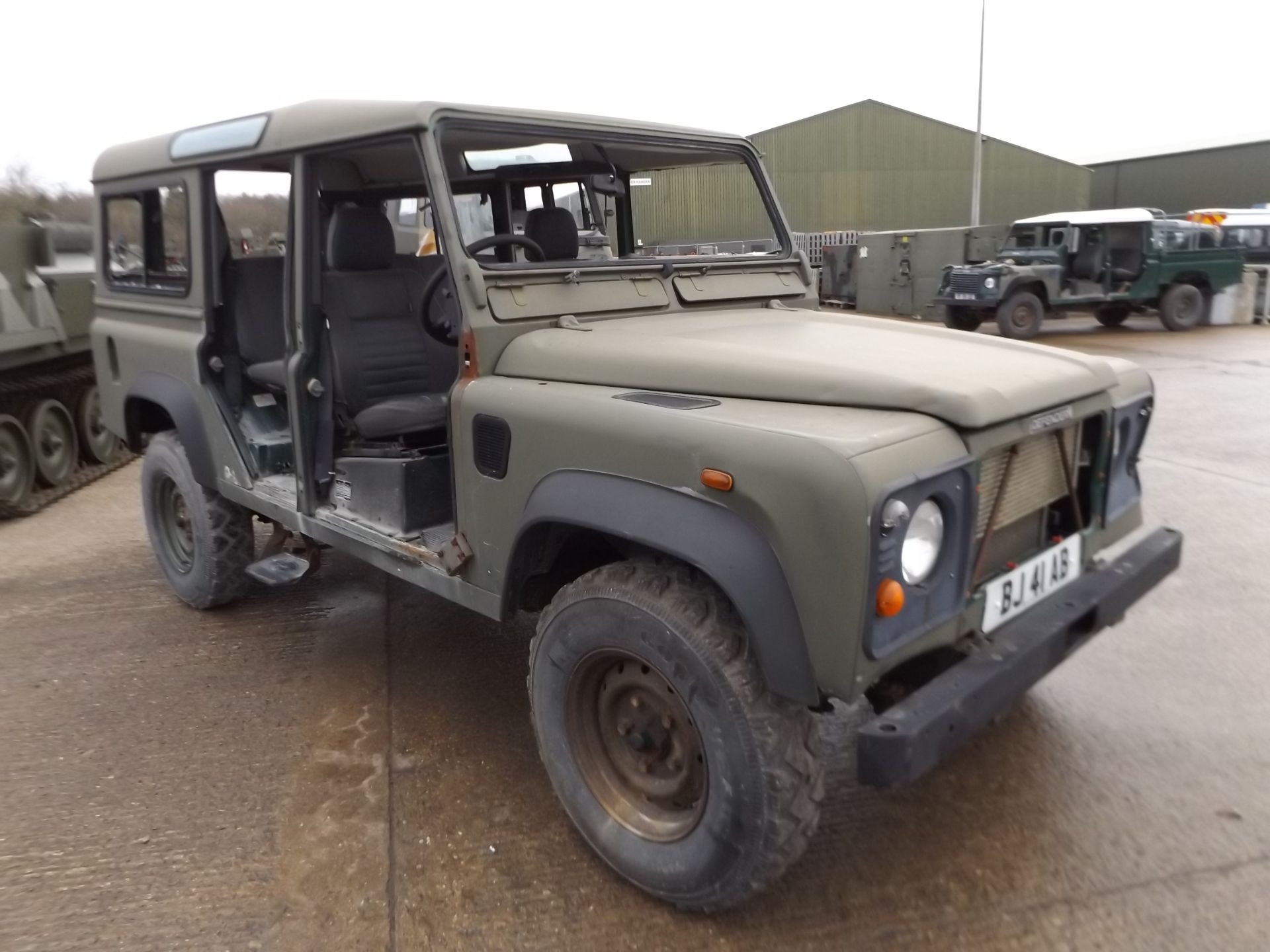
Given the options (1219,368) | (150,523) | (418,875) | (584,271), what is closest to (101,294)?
(150,523)

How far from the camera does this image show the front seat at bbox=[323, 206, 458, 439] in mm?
3902

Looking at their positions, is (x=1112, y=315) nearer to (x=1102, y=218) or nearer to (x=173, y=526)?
(x=1102, y=218)

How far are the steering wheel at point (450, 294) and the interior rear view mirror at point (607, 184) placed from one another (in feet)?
2.63

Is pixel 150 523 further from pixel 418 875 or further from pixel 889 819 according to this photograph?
pixel 889 819

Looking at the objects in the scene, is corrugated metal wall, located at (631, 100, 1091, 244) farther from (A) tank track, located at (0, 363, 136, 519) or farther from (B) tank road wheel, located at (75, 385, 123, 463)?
(A) tank track, located at (0, 363, 136, 519)

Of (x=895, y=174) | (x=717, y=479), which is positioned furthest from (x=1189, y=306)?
(x=717, y=479)

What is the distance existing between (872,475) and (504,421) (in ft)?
3.88

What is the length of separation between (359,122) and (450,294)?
62 centimetres

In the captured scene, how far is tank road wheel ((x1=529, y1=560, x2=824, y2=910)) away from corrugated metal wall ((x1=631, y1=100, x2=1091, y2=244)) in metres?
26.1

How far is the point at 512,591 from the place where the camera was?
2.99 m

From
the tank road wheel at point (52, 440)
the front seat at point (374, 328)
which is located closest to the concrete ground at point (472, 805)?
the front seat at point (374, 328)

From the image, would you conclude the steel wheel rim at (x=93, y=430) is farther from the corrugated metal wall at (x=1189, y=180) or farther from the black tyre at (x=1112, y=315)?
the corrugated metal wall at (x=1189, y=180)

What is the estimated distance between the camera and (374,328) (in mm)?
4047

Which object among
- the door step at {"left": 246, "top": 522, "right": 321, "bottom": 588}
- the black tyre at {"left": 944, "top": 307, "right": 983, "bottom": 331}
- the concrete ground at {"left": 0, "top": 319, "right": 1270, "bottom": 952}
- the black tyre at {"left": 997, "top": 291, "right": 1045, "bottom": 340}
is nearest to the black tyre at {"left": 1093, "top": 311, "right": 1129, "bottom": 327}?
the black tyre at {"left": 997, "top": 291, "right": 1045, "bottom": 340}
